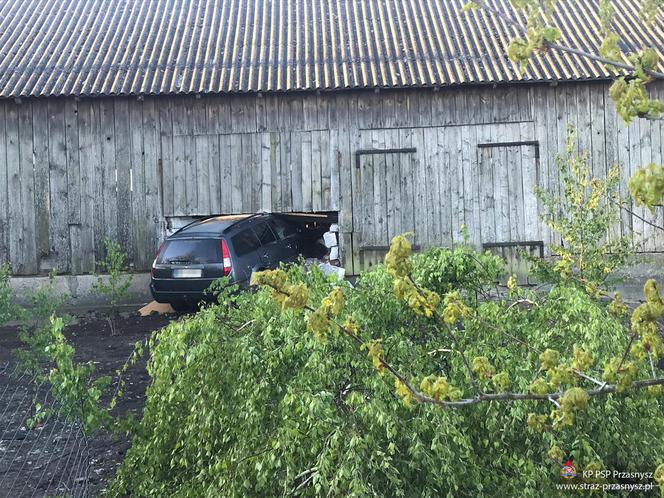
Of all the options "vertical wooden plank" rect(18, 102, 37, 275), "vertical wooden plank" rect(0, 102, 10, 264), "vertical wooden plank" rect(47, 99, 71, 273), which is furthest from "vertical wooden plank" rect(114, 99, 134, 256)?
"vertical wooden plank" rect(0, 102, 10, 264)

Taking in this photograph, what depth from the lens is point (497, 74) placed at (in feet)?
41.8

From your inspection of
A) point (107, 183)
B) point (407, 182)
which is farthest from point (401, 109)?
point (107, 183)

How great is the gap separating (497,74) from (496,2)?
4.11 metres

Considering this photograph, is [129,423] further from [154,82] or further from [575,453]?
[154,82]

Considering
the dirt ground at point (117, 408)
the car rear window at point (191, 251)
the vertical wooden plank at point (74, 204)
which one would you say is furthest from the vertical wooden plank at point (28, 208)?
the car rear window at point (191, 251)

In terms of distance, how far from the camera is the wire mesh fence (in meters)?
5.29

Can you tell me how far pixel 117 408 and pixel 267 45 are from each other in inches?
372

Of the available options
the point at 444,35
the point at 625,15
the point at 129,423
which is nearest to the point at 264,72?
the point at 444,35

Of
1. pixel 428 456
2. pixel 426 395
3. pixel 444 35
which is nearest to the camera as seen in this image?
pixel 426 395

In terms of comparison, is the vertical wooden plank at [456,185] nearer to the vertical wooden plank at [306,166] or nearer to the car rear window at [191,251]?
the vertical wooden plank at [306,166]

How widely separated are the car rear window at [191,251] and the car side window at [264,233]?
1028 mm

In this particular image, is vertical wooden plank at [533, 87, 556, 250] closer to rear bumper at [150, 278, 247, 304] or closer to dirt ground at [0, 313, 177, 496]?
rear bumper at [150, 278, 247, 304]

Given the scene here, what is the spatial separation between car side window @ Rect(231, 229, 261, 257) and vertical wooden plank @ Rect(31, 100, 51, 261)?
399 centimetres

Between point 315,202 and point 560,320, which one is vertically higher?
point 315,202
